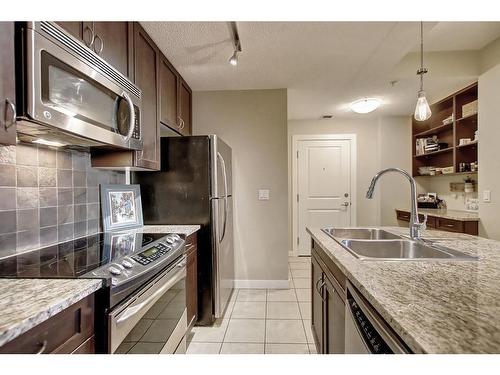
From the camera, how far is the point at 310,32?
1866mm

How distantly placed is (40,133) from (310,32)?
5.73 feet

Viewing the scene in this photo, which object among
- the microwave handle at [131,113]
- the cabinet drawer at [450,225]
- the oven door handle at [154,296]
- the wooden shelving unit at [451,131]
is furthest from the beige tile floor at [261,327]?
the wooden shelving unit at [451,131]

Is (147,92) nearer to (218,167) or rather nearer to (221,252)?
(218,167)

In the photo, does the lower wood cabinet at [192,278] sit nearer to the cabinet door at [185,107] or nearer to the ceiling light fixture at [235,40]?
the cabinet door at [185,107]

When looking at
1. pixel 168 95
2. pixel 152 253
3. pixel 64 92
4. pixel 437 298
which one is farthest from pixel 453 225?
pixel 64 92

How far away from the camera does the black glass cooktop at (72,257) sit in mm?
992

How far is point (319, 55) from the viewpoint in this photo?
87.0 inches

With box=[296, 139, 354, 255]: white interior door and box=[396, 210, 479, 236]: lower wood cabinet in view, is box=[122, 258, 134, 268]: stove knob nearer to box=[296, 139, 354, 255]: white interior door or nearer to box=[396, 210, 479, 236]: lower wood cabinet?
box=[396, 210, 479, 236]: lower wood cabinet

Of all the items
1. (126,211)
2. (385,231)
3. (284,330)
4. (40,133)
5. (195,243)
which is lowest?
(284,330)

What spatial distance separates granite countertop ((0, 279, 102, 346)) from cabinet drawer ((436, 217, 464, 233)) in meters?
3.29

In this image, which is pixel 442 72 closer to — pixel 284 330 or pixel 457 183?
pixel 457 183

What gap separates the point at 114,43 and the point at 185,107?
1.33m
